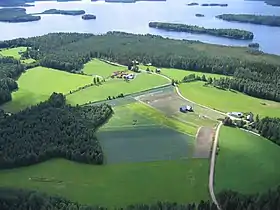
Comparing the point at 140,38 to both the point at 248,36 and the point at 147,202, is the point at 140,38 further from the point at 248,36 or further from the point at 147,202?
the point at 147,202

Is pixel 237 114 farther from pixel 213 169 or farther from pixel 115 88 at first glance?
pixel 115 88

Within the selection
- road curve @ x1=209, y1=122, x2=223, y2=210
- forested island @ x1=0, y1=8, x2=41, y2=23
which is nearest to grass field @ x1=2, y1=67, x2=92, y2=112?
road curve @ x1=209, y1=122, x2=223, y2=210

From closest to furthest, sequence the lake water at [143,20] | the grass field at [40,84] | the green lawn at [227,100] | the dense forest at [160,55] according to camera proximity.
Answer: the green lawn at [227,100] → the grass field at [40,84] → the dense forest at [160,55] → the lake water at [143,20]

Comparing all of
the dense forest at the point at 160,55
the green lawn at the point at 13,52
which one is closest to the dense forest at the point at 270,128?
the dense forest at the point at 160,55

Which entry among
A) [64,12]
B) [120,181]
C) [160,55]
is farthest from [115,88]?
[64,12]

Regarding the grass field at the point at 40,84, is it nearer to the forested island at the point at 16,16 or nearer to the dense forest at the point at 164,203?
the dense forest at the point at 164,203

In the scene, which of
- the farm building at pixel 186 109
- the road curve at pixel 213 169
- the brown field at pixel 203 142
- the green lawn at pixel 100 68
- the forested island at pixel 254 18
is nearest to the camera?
the road curve at pixel 213 169
